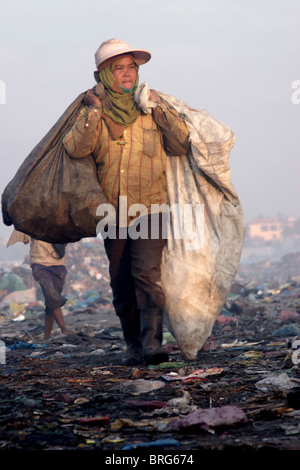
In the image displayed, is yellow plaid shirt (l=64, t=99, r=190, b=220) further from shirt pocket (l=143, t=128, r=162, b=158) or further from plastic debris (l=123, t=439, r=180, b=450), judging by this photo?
plastic debris (l=123, t=439, r=180, b=450)

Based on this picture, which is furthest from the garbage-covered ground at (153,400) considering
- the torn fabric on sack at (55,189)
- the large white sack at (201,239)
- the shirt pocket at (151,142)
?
the shirt pocket at (151,142)

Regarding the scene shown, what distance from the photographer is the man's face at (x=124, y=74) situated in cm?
432

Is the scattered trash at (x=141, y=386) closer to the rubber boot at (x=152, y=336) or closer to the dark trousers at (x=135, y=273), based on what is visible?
the rubber boot at (x=152, y=336)

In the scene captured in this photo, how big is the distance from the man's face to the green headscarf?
2 centimetres

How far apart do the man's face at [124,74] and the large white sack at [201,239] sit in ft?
0.97

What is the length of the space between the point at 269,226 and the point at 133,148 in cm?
7516

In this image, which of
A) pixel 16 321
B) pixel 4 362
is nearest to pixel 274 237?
pixel 16 321

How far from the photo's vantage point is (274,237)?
74.5 metres

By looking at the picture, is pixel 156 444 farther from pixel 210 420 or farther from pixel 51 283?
pixel 51 283

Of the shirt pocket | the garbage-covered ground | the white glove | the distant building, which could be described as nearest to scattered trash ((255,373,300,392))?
the garbage-covered ground

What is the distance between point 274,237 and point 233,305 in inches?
2577

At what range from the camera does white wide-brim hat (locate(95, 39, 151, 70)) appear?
427cm

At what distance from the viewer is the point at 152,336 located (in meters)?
4.27

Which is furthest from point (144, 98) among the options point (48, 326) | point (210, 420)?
point (48, 326)
